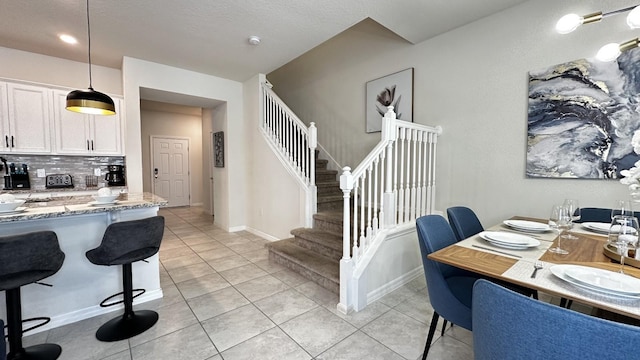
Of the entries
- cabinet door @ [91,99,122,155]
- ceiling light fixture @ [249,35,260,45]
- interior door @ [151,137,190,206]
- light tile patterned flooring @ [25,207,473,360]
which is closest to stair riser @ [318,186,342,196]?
light tile patterned flooring @ [25,207,473,360]

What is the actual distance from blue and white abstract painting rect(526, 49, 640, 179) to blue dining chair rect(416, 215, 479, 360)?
153 cm

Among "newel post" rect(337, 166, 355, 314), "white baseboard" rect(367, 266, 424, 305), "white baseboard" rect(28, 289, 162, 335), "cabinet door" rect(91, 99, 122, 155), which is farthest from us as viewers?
"cabinet door" rect(91, 99, 122, 155)

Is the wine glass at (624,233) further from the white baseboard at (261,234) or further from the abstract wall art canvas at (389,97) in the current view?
the white baseboard at (261,234)

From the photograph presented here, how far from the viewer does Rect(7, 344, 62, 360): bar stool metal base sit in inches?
67.6

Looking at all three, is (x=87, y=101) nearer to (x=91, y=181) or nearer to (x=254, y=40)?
(x=254, y=40)

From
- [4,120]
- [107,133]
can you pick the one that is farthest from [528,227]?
[4,120]

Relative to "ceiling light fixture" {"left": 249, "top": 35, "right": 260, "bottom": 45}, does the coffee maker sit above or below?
below

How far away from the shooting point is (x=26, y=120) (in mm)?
3449

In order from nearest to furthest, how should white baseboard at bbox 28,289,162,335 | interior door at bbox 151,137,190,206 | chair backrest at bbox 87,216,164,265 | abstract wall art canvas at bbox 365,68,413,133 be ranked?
chair backrest at bbox 87,216,164,265, white baseboard at bbox 28,289,162,335, abstract wall art canvas at bbox 365,68,413,133, interior door at bbox 151,137,190,206

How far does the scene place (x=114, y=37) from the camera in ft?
10.6

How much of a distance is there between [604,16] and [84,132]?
5.47 meters

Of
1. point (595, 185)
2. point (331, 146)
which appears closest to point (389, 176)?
point (595, 185)

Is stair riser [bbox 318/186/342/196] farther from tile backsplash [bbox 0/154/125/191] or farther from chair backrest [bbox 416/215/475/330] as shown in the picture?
tile backsplash [bbox 0/154/125/191]

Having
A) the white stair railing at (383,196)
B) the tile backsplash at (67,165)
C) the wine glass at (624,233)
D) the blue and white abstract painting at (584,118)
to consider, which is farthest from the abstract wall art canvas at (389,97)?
the tile backsplash at (67,165)
